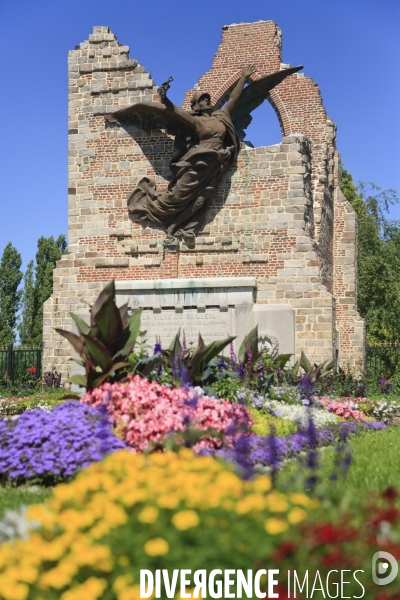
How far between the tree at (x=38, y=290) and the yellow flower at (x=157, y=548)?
3030 cm

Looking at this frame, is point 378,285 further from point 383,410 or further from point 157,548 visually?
point 157,548

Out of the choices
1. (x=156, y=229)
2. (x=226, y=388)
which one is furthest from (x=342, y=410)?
(x=156, y=229)

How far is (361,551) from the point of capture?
121 inches

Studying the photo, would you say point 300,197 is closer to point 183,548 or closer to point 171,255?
point 171,255

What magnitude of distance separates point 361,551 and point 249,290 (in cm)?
1153

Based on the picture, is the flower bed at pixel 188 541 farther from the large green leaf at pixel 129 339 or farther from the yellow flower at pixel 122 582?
Result: the large green leaf at pixel 129 339

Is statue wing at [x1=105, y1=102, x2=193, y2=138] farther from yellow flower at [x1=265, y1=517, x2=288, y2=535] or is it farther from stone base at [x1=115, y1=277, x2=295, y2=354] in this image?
yellow flower at [x1=265, y1=517, x2=288, y2=535]

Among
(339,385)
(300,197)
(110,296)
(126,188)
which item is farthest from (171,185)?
(110,296)

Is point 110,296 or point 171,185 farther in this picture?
point 171,185

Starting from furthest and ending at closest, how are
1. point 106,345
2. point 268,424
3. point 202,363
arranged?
point 202,363 < point 268,424 < point 106,345

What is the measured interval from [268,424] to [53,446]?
302 centimetres

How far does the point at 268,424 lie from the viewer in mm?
8109

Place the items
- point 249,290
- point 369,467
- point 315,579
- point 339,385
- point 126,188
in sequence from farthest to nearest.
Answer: point 126,188 < point 249,290 < point 339,385 < point 369,467 < point 315,579

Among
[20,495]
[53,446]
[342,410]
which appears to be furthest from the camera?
[342,410]
